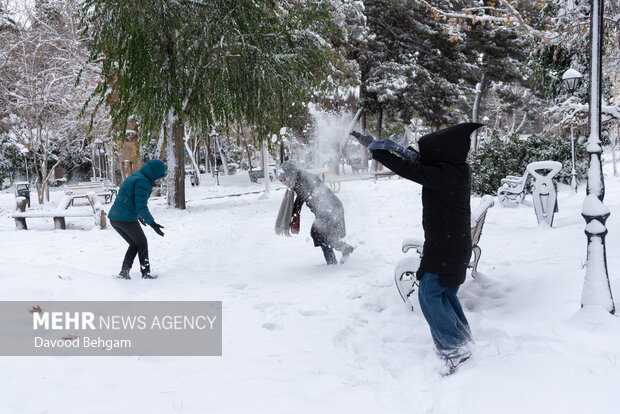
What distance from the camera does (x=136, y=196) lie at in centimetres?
566

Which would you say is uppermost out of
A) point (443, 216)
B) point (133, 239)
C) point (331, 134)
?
point (331, 134)

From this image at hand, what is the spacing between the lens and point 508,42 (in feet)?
76.9

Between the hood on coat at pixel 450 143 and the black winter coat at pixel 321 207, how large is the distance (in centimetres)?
313

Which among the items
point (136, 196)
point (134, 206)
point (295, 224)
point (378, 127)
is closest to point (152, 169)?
point (136, 196)

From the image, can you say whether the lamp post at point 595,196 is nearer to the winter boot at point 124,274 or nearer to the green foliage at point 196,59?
the winter boot at point 124,274

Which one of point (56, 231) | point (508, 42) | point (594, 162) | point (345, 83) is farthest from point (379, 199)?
point (508, 42)

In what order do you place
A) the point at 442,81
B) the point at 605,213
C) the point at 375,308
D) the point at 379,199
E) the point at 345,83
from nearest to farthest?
the point at 605,213
the point at 375,308
the point at 379,199
the point at 345,83
the point at 442,81

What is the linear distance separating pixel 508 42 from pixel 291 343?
2466 centimetres

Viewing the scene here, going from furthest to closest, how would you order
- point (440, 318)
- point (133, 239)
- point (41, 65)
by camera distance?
point (41, 65) → point (133, 239) → point (440, 318)

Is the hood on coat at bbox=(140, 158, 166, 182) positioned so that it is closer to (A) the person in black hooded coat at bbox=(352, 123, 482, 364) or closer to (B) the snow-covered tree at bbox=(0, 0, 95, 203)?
(A) the person in black hooded coat at bbox=(352, 123, 482, 364)

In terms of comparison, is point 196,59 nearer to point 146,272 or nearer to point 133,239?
point 133,239

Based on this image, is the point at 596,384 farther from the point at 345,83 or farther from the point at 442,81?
the point at 442,81

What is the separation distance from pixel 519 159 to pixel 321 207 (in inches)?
388

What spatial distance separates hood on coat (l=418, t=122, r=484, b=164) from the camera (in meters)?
2.91
